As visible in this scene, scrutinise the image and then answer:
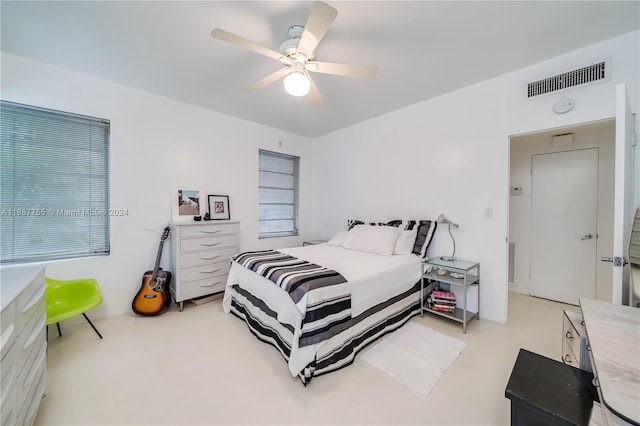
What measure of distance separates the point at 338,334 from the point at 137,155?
302 centimetres

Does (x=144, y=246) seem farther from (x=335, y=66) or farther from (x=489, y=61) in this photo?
(x=489, y=61)

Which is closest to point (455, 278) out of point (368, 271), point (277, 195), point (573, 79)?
point (368, 271)

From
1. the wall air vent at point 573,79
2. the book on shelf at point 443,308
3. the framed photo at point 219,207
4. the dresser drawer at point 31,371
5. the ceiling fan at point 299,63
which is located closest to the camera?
the dresser drawer at point 31,371

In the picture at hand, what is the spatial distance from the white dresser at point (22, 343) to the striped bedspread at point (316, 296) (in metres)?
1.37

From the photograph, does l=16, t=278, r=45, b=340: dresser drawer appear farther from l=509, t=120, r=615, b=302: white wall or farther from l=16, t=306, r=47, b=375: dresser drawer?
l=509, t=120, r=615, b=302: white wall

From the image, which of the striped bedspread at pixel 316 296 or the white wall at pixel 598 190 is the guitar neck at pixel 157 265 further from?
the white wall at pixel 598 190

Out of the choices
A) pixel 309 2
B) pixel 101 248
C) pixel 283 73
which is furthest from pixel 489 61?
pixel 101 248

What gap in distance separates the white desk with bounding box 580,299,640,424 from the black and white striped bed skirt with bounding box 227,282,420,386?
4.52ft

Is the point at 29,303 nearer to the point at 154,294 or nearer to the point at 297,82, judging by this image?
the point at 154,294

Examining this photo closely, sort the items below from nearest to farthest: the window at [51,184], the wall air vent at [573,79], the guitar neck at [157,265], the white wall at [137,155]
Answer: the wall air vent at [573,79], the window at [51,184], the white wall at [137,155], the guitar neck at [157,265]

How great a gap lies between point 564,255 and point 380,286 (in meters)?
2.77

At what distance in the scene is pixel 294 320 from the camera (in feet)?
5.92

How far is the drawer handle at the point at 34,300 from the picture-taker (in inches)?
49.6

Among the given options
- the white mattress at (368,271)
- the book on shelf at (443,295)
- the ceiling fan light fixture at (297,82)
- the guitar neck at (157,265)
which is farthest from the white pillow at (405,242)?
the guitar neck at (157,265)
